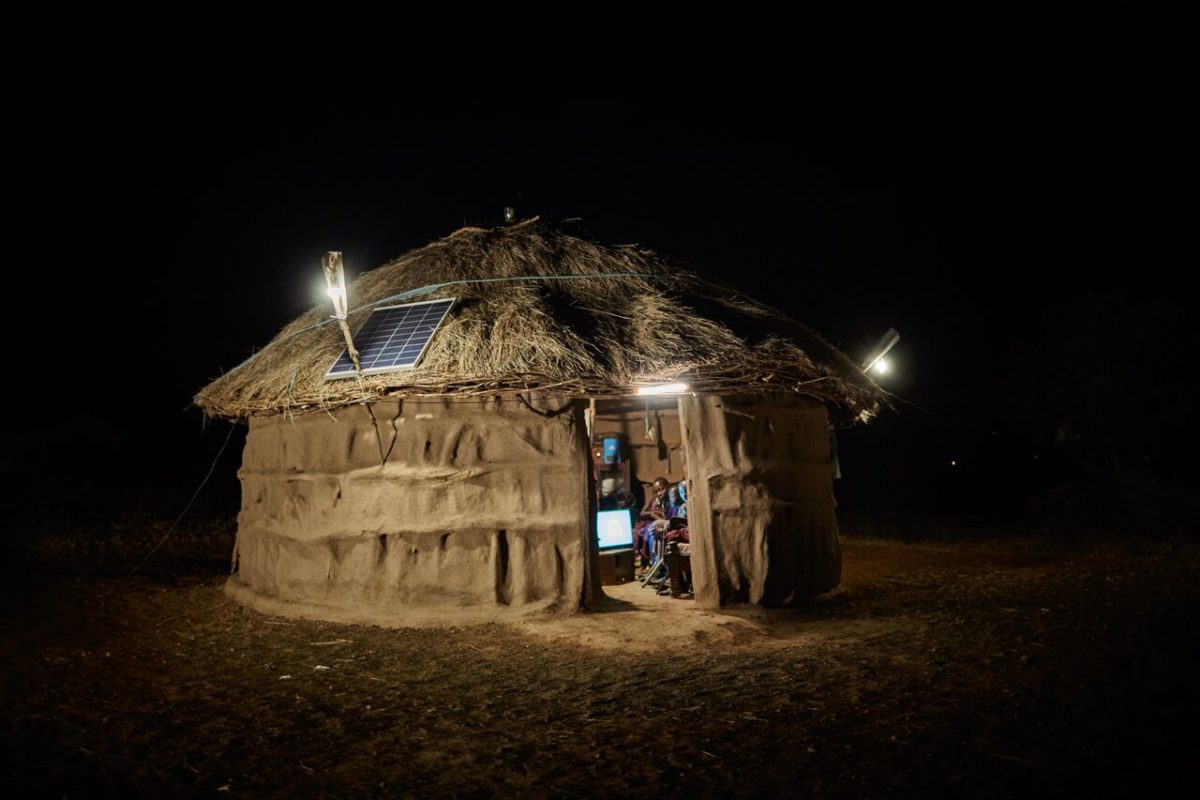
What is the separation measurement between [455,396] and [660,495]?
11.0 ft

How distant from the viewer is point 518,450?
7117 millimetres

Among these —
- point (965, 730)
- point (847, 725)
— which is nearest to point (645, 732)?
point (847, 725)

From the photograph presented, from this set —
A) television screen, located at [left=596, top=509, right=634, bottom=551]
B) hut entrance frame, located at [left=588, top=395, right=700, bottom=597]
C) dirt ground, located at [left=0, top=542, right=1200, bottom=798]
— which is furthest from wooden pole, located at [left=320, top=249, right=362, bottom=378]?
hut entrance frame, located at [left=588, top=395, right=700, bottom=597]

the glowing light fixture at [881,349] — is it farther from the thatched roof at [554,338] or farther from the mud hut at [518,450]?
the mud hut at [518,450]

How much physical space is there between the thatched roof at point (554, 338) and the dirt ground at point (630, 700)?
6.62 ft

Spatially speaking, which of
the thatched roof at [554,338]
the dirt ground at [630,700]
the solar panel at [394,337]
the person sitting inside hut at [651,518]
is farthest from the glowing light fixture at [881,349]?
the solar panel at [394,337]

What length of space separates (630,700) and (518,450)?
2803 mm

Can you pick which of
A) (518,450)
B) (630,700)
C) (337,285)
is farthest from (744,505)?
(337,285)

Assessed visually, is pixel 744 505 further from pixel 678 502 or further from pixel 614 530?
pixel 614 530

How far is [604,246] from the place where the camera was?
360 inches

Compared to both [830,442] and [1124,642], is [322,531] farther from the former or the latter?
[1124,642]

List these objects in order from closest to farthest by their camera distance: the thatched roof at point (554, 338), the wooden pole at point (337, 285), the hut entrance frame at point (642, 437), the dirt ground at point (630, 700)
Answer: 1. the dirt ground at point (630, 700)
2. the wooden pole at point (337, 285)
3. the thatched roof at point (554, 338)
4. the hut entrance frame at point (642, 437)

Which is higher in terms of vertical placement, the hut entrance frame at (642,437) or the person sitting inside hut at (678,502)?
the hut entrance frame at (642,437)

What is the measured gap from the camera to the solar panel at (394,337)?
7102mm
